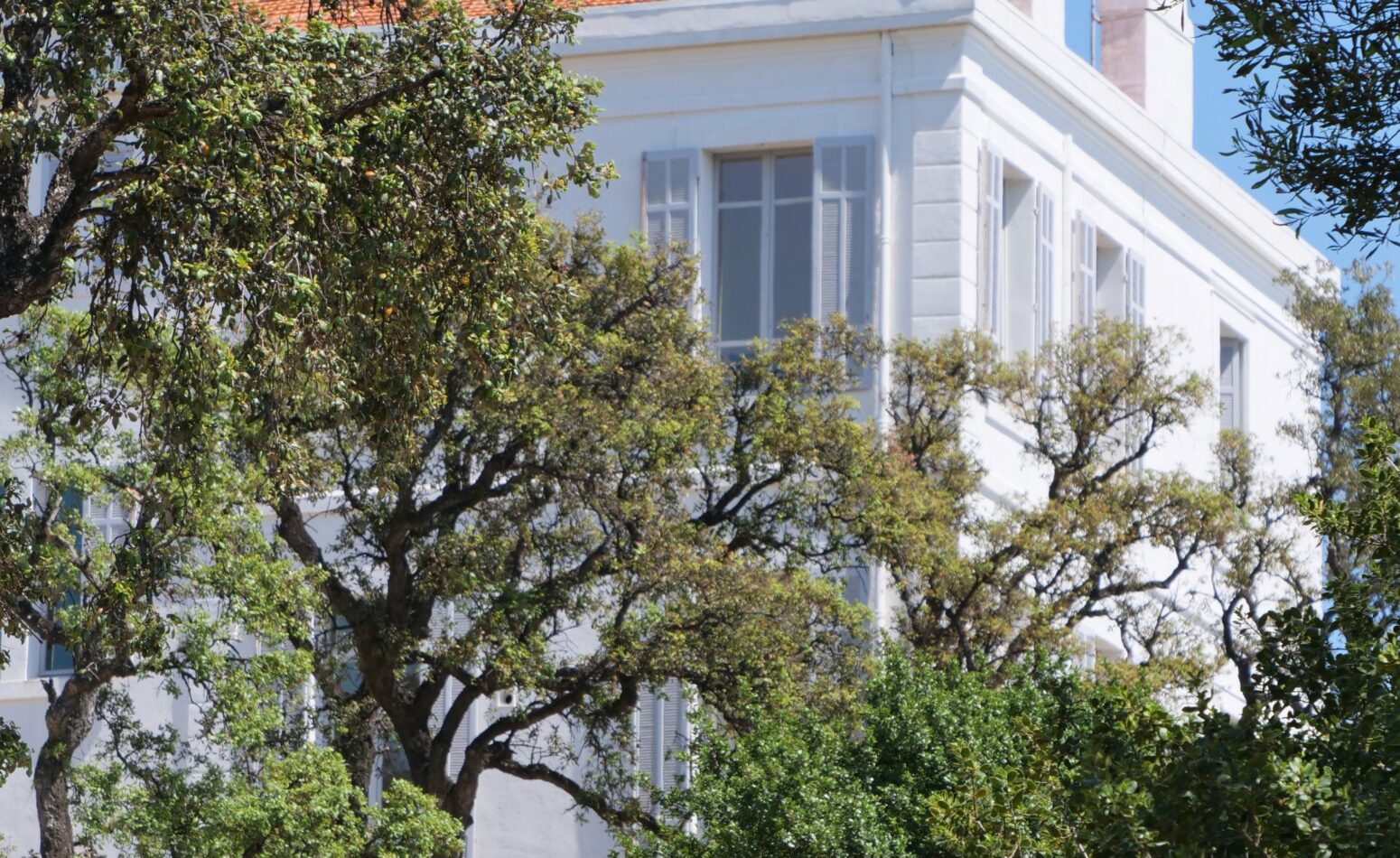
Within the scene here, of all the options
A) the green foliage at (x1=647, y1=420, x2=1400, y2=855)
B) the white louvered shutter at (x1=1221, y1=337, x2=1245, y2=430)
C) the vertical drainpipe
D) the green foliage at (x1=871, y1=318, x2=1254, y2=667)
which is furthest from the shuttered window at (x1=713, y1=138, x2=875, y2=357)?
the green foliage at (x1=647, y1=420, x2=1400, y2=855)

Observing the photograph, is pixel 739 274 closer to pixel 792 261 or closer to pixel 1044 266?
pixel 792 261

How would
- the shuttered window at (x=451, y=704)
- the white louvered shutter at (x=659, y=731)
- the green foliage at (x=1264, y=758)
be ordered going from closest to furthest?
the green foliage at (x=1264, y=758) → the white louvered shutter at (x=659, y=731) → the shuttered window at (x=451, y=704)

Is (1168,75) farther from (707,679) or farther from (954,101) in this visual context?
(707,679)

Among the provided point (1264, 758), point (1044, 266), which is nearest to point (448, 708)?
point (1044, 266)

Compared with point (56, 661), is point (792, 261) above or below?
above

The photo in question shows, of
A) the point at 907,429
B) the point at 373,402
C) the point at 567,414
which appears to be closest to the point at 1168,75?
the point at 907,429

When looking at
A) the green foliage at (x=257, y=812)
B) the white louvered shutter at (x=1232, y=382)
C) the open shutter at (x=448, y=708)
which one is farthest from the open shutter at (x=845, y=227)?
the green foliage at (x=257, y=812)

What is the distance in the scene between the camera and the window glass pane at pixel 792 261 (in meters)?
32.2

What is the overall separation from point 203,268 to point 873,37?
20.1 m

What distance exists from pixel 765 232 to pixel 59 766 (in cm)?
1333

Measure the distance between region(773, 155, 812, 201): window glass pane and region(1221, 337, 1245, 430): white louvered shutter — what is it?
28.3 ft

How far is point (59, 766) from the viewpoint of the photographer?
2184 centimetres

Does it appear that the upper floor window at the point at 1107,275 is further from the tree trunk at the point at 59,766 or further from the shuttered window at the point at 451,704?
the tree trunk at the point at 59,766

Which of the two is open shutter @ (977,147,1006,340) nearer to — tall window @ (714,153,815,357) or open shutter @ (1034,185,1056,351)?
open shutter @ (1034,185,1056,351)
